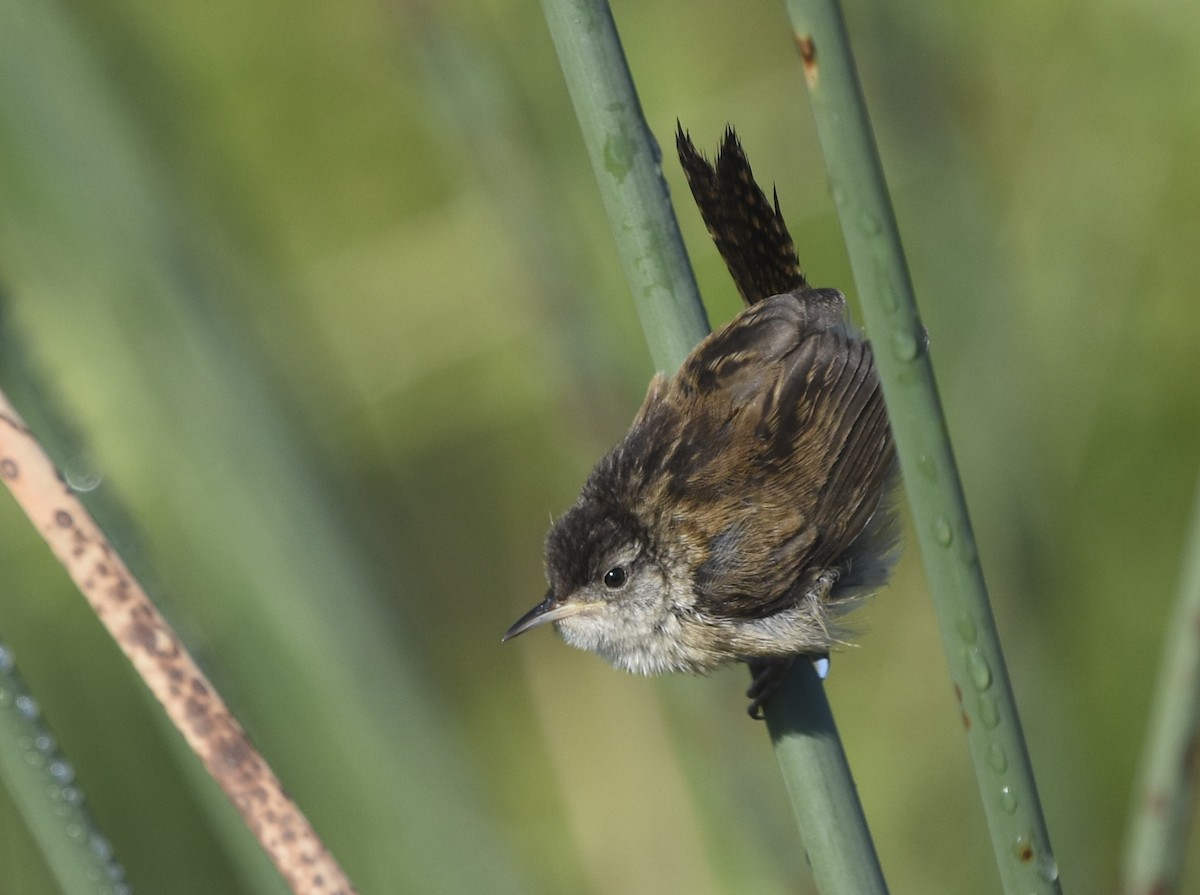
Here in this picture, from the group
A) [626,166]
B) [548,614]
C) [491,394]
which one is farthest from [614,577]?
[491,394]

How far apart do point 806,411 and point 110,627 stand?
3.38ft

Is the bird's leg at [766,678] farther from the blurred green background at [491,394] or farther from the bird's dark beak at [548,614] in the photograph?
the bird's dark beak at [548,614]

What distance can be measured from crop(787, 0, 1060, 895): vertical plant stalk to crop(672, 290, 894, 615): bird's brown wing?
0.71 meters

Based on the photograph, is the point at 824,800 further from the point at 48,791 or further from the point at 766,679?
the point at 48,791

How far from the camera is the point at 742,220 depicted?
6.42ft

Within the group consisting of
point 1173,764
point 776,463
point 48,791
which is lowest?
point 1173,764

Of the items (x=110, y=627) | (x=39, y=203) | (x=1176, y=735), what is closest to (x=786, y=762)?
(x=1176, y=735)

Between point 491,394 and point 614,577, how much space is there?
1485mm

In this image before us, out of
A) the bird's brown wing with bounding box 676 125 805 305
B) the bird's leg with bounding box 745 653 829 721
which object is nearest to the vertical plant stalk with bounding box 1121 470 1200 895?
the bird's leg with bounding box 745 653 829 721

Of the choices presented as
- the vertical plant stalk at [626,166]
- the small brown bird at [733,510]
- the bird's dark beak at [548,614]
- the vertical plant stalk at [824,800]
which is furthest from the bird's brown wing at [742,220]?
the vertical plant stalk at [824,800]

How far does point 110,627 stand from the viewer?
1.19m

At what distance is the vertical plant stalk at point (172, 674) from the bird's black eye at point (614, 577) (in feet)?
2.33

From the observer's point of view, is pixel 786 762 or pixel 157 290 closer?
pixel 786 762

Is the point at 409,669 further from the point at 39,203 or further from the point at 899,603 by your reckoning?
the point at 899,603
